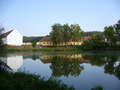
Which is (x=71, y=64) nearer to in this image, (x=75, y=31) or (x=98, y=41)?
(x=98, y=41)

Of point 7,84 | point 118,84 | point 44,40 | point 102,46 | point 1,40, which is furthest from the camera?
point 44,40

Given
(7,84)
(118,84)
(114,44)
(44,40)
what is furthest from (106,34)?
(7,84)

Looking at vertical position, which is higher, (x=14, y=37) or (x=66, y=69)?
(x=14, y=37)

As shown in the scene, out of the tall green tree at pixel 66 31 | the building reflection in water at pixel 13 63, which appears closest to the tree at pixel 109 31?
the tall green tree at pixel 66 31

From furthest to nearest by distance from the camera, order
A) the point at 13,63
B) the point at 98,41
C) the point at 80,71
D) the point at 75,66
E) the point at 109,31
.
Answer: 1. the point at 109,31
2. the point at 98,41
3. the point at 13,63
4. the point at 75,66
5. the point at 80,71

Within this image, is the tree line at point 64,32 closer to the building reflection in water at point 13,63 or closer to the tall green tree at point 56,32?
the tall green tree at point 56,32

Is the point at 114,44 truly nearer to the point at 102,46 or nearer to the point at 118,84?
the point at 102,46

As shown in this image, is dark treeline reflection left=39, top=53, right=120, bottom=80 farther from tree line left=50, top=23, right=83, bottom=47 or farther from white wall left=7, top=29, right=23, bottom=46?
white wall left=7, top=29, right=23, bottom=46

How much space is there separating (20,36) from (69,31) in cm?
1908

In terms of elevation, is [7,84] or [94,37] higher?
[94,37]

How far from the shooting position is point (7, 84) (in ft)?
21.8

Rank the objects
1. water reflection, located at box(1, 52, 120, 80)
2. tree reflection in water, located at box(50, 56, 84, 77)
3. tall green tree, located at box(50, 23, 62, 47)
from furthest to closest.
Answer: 1. tall green tree, located at box(50, 23, 62, 47)
2. water reflection, located at box(1, 52, 120, 80)
3. tree reflection in water, located at box(50, 56, 84, 77)

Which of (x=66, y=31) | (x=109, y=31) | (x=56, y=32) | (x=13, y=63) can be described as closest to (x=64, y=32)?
(x=66, y=31)

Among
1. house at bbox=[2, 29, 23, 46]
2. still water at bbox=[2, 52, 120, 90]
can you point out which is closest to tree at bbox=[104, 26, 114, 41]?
house at bbox=[2, 29, 23, 46]
